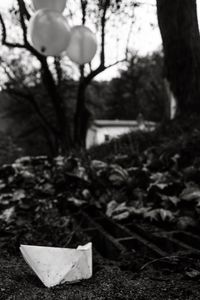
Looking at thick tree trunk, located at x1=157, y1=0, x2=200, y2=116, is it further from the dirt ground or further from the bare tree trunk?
the bare tree trunk

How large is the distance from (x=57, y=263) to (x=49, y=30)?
8.35 ft

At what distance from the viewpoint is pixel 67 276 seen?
1440mm

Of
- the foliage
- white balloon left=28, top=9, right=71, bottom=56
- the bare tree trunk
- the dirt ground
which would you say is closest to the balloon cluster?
white balloon left=28, top=9, right=71, bottom=56

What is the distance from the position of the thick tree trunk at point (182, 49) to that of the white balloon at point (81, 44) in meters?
1.69

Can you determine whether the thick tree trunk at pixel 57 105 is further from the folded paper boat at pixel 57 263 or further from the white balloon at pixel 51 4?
the folded paper boat at pixel 57 263

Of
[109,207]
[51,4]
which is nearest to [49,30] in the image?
[51,4]

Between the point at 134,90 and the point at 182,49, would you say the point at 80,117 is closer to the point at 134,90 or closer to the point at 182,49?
the point at 182,49

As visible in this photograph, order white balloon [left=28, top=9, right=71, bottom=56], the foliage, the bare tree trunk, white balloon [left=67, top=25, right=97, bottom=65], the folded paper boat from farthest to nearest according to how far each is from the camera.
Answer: the foliage < the bare tree trunk < white balloon [left=67, top=25, right=97, bottom=65] < white balloon [left=28, top=9, right=71, bottom=56] < the folded paper boat

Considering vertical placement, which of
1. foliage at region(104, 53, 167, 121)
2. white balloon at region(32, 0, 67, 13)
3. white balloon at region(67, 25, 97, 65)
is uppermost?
white balloon at region(32, 0, 67, 13)

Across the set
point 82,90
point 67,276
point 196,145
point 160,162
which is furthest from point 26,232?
point 82,90

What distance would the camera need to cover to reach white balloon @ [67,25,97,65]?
393 centimetres

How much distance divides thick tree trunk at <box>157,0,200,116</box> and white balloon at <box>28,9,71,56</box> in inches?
87.4

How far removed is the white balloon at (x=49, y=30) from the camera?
11.0ft

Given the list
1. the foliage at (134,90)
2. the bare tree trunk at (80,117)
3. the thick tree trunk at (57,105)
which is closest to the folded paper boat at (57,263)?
the thick tree trunk at (57,105)
